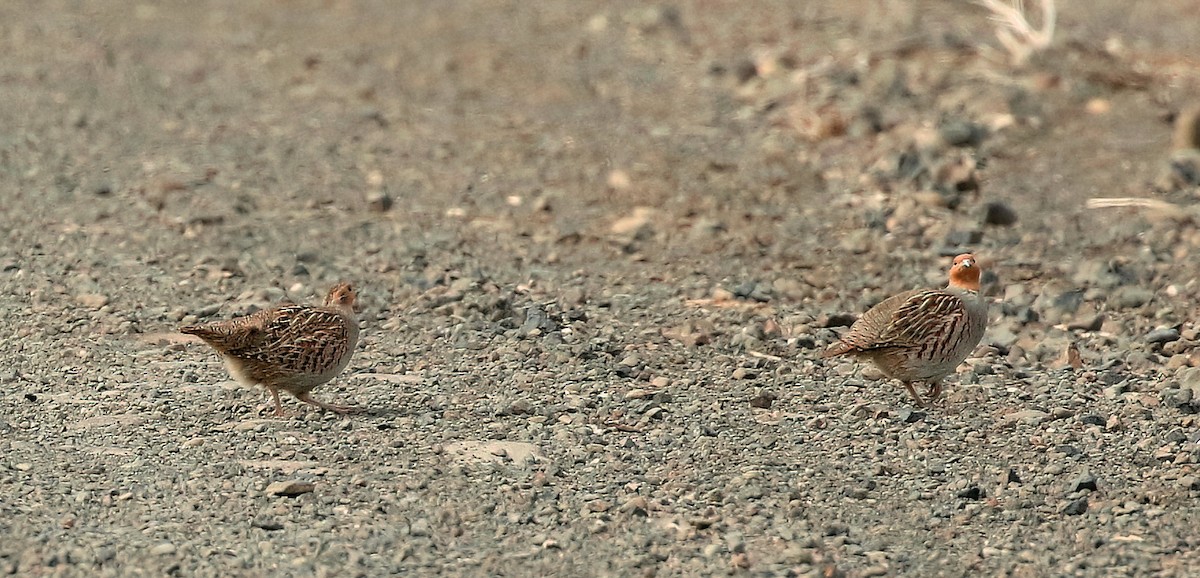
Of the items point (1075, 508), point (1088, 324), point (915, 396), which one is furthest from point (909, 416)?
point (1088, 324)

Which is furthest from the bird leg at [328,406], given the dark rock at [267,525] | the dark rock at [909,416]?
the dark rock at [909,416]

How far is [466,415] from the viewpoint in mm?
7832

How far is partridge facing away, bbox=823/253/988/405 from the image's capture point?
316 inches

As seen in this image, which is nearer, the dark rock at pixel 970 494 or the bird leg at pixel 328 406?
the dark rock at pixel 970 494

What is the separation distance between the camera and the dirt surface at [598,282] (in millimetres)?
6633

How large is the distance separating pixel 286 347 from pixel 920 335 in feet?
8.67

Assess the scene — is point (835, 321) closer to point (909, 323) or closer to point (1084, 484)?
point (909, 323)

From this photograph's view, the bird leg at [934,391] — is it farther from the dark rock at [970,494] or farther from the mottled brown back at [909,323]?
the dark rock at [970,494]

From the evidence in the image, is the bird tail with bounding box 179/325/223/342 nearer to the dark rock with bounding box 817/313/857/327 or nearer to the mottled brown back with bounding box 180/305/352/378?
the mottled brown back with bounding box 180/305/352/378

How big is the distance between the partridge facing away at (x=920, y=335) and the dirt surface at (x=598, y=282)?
0.54ft

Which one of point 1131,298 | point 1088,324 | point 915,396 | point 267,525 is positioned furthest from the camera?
point 1131,298

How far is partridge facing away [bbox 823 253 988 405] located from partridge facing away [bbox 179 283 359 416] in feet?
6.90

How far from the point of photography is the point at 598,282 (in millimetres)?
10414

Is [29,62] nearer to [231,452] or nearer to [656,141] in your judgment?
[656,141]
